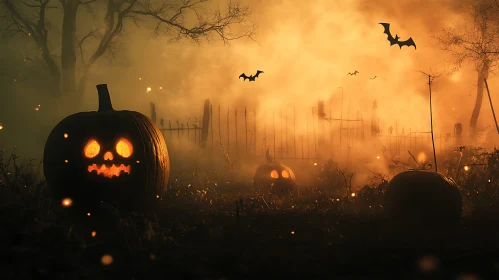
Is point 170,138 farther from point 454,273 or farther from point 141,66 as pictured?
point 454,273

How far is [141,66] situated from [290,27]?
7365 mm

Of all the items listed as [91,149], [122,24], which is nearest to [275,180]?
[91,149]

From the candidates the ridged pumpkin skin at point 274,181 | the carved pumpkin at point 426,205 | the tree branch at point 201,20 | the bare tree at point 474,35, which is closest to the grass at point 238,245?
the carved pumpkin at point 426,205

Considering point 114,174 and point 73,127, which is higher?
point 73,127

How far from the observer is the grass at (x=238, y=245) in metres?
3.83

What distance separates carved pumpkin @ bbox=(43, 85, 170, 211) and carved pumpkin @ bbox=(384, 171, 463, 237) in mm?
3354

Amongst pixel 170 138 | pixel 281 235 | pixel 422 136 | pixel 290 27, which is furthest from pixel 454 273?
pixel 422 136

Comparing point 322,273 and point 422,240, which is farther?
point 422,240

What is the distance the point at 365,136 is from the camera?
1404cm

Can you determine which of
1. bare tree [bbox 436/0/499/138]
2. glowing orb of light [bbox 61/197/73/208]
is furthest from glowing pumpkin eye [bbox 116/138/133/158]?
bare tree [bbox 436/0/499/138]

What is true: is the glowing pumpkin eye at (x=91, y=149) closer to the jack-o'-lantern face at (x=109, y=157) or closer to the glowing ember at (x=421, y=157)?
the jack-o'-lantern face at (x=109, y=157)

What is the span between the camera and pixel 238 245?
184 inches

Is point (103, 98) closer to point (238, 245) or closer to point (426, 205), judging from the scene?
point (238, 245)

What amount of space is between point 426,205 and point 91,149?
14.5ft
